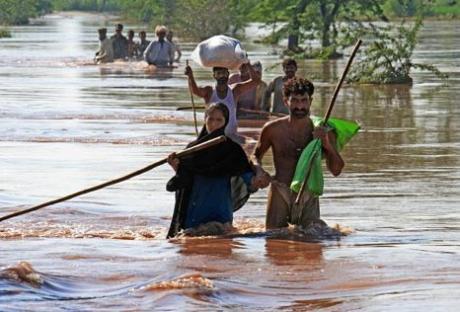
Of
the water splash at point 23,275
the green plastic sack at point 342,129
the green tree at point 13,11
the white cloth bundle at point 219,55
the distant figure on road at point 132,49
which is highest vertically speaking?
the white cloth bundle at point 219,55

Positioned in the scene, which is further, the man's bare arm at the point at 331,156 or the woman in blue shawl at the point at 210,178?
the woman in blue shawl at the point at 210,178

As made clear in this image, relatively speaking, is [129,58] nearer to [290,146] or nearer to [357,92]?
[357,92]

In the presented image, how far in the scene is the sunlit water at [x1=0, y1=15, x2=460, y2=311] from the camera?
9.53m

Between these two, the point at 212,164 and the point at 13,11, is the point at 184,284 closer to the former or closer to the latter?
the point at 212,164

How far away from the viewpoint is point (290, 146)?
11.6m

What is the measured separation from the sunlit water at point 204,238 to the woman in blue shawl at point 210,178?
23 cm

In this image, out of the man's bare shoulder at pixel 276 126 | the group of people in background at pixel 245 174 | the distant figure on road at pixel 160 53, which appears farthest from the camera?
the distant figure on road at pixel 160 53

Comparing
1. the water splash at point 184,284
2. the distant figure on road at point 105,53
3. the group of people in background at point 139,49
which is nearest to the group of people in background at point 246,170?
the water splash at point 184,284

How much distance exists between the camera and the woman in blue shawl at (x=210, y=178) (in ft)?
37.4

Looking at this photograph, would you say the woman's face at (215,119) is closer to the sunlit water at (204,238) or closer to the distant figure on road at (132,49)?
the sunlit water at (204,238)

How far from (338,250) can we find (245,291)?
1.78 metres

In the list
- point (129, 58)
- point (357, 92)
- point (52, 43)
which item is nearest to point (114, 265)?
point (357, 92)

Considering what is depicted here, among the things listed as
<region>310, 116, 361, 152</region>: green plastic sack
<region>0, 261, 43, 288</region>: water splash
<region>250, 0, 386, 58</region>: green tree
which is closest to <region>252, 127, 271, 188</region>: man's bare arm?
<region>310, 116, 361, 152</region>: green plastic sack

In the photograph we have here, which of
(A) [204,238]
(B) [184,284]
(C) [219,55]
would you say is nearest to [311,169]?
(A) [204,238]
